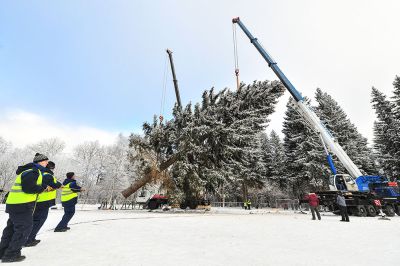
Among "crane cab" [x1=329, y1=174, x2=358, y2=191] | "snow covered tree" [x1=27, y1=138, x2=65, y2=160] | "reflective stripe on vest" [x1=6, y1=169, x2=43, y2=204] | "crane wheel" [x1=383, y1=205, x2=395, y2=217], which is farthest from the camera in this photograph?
"snow covered tree" [x1=27, y1=138, x2=65, y2=160]

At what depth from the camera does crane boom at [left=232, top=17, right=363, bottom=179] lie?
17.4 meters

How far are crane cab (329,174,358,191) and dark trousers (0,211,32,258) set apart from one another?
18.8m

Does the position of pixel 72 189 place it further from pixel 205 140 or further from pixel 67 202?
pixel 205 140

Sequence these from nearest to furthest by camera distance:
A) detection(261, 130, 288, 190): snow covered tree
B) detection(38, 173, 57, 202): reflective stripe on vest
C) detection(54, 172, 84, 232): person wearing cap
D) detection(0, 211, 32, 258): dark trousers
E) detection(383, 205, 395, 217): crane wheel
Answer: detection(0, 211, 32, 258): dark trousers → detection(38, 173, 57, 202): reflective stripe on vest → detection(54, 172, 84, 232): person wearing cap → detection(383, 205, 395, 217): crane wheel → detection(261, 130, 288, 190): snow covered tree

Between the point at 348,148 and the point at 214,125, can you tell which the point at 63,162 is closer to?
the point at 214,125

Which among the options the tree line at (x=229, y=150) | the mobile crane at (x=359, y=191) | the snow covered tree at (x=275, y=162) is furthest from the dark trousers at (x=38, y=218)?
the snow covered tree at (x=275, y=162)

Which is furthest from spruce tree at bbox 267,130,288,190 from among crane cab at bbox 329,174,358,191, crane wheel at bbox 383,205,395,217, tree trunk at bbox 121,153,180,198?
tree trunk at bbox 121,153,180,198

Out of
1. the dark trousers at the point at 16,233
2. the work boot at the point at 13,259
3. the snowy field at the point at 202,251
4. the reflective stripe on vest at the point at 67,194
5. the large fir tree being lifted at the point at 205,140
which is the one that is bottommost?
the work boot at the point at 13,259

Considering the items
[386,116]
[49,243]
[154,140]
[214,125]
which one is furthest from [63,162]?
[386,116]

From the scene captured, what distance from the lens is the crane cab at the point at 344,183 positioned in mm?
16938

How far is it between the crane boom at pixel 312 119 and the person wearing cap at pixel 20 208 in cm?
1868

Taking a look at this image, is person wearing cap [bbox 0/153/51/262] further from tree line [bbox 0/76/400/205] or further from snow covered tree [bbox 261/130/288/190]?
snow covered tree [bbox 261/130/288/190]

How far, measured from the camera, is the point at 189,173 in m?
16.3

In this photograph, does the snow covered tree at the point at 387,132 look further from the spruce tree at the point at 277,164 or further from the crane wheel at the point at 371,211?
the crane wheel at the point at 371,211
